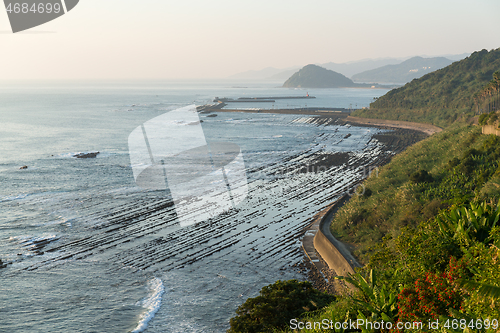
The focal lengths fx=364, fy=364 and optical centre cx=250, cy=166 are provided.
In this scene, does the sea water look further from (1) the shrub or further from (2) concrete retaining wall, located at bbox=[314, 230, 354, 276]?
(1) the shrub

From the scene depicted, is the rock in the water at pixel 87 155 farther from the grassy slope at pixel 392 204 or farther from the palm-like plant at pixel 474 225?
the palm-like plant at pixel 474 225

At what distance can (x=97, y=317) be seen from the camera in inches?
766

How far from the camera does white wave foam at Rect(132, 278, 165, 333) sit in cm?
1869

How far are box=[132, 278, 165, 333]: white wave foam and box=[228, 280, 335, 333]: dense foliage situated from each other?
19.9 ft

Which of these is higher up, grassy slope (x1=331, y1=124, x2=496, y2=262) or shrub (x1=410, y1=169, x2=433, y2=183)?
shrub (x1=410, y1=169, x2=433, y2=183)

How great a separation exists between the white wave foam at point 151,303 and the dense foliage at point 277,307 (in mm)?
6058

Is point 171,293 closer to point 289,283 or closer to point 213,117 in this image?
point 289,283

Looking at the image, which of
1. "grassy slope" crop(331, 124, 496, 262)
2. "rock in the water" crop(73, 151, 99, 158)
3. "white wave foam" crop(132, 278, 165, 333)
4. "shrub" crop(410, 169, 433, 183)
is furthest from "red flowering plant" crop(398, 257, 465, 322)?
"rock in the water" crop(73, 151, 99, 158)

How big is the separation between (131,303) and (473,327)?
695 inches

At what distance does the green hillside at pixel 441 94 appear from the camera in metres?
98.2

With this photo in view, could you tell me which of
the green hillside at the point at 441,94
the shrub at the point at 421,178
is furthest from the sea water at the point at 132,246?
the green hillside at the point at 441,94

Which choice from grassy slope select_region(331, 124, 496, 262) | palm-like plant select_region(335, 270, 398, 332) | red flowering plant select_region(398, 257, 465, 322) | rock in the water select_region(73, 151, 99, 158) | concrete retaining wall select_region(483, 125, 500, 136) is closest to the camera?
red flowering plant select_region(398, 257, 465, 322)

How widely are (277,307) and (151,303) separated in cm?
908

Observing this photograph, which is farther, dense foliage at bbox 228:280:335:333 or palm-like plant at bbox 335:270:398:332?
dense foliage at bbox 228:280:335:333
